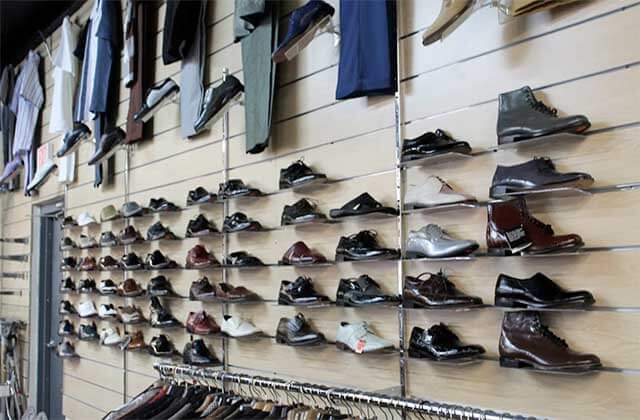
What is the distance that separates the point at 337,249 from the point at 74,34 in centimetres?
362

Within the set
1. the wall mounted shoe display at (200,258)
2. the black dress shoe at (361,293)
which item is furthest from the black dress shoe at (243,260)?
the black dress shoe at (361,293)

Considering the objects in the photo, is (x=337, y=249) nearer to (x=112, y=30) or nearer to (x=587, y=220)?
(x=587, y=220)

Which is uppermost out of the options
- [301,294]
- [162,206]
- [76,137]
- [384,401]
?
[76,137]

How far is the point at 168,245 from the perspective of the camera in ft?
11.3

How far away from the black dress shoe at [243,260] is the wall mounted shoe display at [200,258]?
0.21 meters

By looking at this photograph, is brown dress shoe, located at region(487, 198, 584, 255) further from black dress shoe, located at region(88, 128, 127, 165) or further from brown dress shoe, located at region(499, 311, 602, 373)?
black dress shoe, located at region(88, 128, 127, 165)

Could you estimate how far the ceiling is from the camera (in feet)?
17.1

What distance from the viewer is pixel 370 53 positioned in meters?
2.21

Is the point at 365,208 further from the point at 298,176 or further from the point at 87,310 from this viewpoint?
the point at 87,310

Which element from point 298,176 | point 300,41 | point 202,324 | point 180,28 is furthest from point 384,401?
point 180,28

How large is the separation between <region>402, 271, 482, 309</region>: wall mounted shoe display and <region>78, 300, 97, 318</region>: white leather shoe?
2857 millimetres

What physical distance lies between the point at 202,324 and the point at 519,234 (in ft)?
5.80

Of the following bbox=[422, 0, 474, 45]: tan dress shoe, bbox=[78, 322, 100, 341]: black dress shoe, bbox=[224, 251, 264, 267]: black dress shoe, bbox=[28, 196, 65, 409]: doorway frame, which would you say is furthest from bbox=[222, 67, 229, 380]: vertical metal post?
bbox=[28, 196, 65, 409]: doorway frame

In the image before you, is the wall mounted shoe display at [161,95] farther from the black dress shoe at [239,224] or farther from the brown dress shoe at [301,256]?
the brown dress shoe at [301,256]
